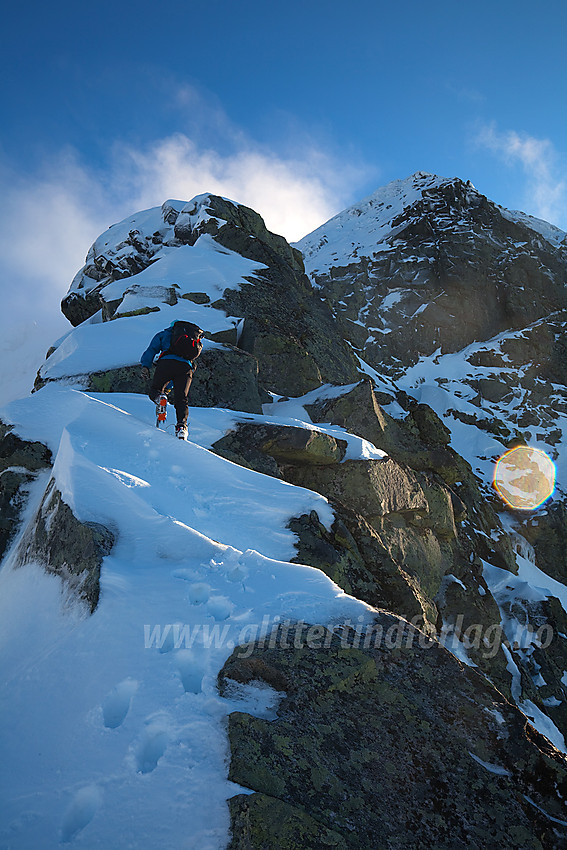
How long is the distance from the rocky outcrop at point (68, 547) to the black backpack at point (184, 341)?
12.9 ft

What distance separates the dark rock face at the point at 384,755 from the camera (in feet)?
7.71

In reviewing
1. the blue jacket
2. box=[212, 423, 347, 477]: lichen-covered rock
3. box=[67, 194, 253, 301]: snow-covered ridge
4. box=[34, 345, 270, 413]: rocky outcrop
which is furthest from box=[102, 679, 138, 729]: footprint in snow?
box=[67, 194, 253, 301]: snow-covered ridge

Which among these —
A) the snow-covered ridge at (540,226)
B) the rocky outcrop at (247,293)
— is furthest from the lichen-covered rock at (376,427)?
the snow-covered ridge at (540,226)

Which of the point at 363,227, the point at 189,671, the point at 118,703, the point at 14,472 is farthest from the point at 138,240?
the point at 363,227

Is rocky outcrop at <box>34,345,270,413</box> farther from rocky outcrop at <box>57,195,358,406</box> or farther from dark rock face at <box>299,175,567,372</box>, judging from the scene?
dark rock face at <box>299,175,567,372</box>

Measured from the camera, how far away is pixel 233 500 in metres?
6.03

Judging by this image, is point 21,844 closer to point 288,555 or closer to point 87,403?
point 288,555

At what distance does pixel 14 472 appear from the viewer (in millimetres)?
6664

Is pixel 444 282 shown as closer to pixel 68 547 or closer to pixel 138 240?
pixel 138 240

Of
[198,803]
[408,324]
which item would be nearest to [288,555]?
[198,803]

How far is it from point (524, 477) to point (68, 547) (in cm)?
4939

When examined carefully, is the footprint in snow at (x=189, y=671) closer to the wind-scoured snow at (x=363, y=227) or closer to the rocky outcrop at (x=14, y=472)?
the rocky outcrop at (x=14, y=472)

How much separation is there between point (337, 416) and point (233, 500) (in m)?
9.10

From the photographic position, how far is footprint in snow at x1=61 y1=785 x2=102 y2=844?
2102mm
